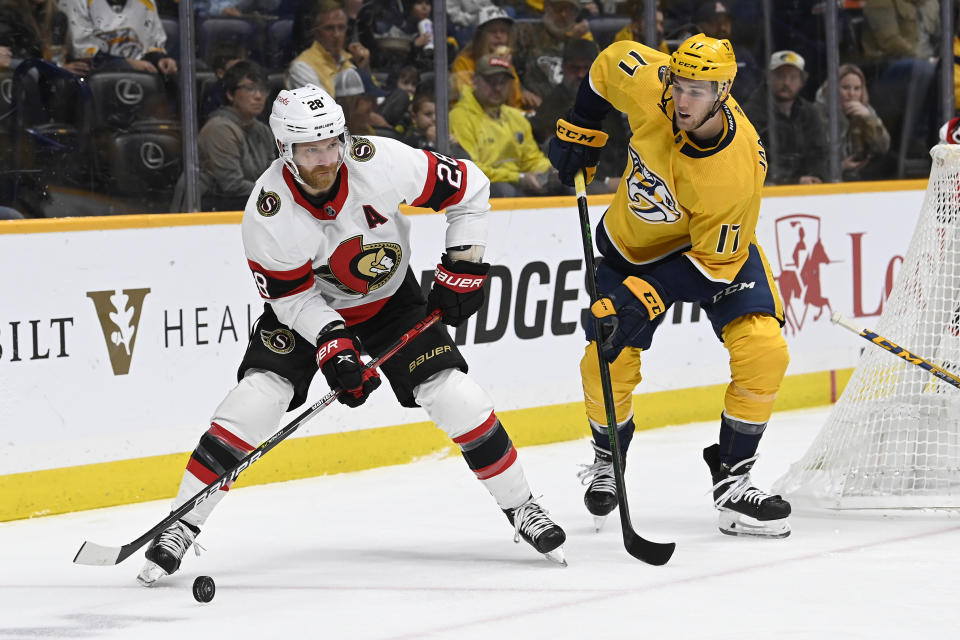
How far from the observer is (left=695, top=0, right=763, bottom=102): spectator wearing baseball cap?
6.18m

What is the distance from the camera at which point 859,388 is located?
429 centimetres

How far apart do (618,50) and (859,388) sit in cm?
123

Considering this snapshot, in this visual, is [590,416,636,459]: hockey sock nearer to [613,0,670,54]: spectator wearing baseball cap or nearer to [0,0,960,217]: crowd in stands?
[0,0,960,217]: crowd in stands

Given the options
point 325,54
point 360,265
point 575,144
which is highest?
point 325,54

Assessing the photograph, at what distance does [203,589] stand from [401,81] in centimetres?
262

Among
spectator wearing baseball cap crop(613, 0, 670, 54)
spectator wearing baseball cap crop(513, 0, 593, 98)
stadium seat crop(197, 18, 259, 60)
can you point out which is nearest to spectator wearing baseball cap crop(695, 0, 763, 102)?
spectator wearing baseball cap crop(613, 0, 670, 54)

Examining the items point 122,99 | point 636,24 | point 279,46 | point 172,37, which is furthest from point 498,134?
point 122,99

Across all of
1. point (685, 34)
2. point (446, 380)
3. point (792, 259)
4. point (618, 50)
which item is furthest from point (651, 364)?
point (446, 380)

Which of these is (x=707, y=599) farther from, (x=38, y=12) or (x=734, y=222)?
(x=38, y=12)

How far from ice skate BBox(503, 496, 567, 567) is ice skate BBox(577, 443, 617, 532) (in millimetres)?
371

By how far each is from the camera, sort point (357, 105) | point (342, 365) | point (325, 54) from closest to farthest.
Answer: point (342, 365), point (325, 54), point (357, 105)

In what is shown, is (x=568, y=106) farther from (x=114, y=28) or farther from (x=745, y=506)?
(x=745, y=506)

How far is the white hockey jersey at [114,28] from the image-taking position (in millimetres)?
4566

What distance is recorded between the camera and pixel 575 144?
4.05m
